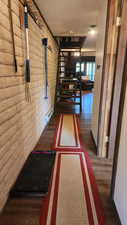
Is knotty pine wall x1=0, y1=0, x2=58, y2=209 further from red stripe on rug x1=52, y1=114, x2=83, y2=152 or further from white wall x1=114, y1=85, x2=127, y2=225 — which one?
white wall x1=114, y1=85, x2=127, y2=225

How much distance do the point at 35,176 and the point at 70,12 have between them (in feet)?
9.16

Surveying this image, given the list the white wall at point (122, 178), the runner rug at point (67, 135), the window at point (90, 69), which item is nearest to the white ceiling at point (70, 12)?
the white wall at point (122, 178)

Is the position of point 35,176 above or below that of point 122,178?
below

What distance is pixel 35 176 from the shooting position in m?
1.72

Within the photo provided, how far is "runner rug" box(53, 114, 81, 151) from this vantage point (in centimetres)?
247

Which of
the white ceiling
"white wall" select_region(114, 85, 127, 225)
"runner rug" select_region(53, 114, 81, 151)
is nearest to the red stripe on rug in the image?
"runner rug" select_region(53, 114, 81, 151)

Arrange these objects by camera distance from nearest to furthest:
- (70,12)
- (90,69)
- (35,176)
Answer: (35,176) → (70,12) → (90,69)

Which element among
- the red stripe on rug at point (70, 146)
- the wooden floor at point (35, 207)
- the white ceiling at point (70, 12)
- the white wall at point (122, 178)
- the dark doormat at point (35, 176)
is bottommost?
the wooden floor at point (35, 207)

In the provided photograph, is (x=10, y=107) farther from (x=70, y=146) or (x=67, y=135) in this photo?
(x=67, y=135)

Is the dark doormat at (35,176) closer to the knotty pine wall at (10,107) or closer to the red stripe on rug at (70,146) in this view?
the knotty pine wall at (10,107)

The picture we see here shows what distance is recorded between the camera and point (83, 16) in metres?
2.82

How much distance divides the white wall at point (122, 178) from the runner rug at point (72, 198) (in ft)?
0.69

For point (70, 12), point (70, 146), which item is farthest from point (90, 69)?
point (70, 146)

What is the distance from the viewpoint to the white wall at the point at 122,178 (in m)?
1.09
